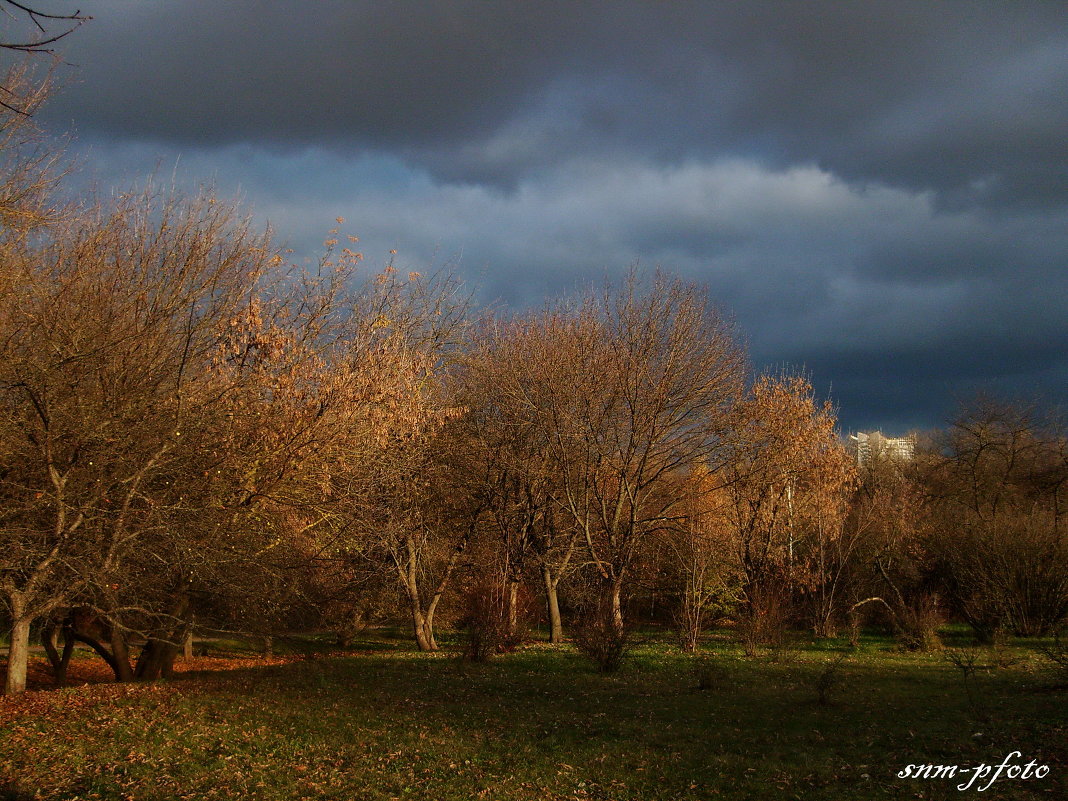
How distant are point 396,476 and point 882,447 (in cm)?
3846

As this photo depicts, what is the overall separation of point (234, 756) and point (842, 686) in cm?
917

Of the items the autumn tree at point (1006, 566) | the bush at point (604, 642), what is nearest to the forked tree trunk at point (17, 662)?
the bush at point (604, 642)

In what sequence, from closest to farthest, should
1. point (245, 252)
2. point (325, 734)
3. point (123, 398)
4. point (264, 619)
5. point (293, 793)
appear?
point (293, 793) → point (325, 734) → point (123, 398) → point (245, 252) → point (264, 619)

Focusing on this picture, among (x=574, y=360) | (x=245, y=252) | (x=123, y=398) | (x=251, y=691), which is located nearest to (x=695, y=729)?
(x=251, y=691)

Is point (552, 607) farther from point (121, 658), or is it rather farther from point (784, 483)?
point (121, 658)

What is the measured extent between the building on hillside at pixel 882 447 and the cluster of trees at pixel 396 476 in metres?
14.7

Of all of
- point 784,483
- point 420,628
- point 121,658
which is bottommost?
point 420,628

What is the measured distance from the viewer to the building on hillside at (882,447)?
154ft

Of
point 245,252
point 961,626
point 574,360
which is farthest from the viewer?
point 961,626

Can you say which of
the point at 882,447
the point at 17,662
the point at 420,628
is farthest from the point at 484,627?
the point at 882,447

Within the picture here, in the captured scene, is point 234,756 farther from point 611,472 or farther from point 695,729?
point 611,472

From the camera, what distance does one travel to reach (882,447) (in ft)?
159

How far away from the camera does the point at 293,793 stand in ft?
23.0

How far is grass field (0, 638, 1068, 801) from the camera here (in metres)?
7.16
